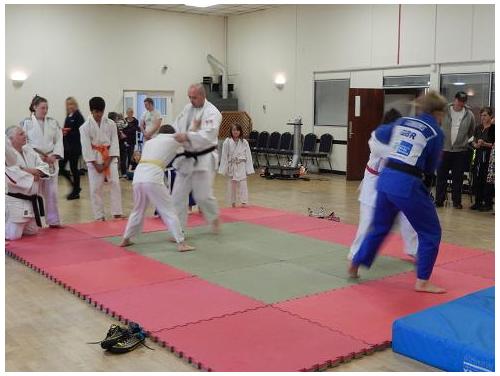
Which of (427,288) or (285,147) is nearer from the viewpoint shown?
(427,288)

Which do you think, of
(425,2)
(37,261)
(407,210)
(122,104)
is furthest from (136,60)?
(407,210)

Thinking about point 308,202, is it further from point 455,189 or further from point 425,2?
point 425,2

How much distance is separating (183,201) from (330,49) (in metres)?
7.41

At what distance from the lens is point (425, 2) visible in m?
10.2

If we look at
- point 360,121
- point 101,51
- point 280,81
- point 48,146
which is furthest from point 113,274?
point 280,81

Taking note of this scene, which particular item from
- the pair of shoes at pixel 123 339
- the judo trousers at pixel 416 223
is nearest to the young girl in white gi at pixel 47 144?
the pair of shoes at pixel 123 339

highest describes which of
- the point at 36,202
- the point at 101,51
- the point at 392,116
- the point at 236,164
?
the point at 101,51

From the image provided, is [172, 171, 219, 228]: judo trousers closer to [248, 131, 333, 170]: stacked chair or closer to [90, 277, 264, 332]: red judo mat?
[90, 277, 264, 332]: red judo mat

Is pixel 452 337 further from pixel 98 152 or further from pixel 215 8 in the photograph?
pixel 215 8

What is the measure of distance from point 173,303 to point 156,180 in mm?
1508

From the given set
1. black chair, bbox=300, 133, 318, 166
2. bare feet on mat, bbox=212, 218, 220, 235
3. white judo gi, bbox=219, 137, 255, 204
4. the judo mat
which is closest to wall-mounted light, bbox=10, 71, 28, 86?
black chair, bbox=300, 133, 318, 166

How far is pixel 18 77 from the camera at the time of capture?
464 inches

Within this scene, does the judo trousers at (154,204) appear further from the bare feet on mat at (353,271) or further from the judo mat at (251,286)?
the bare feet on mat at (353,271)

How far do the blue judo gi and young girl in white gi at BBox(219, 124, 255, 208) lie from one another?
388 cm
